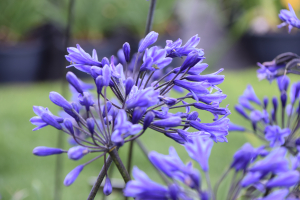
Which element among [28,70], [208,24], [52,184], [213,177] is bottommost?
[52,184]

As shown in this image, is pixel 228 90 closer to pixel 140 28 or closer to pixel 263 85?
pixel 263 85

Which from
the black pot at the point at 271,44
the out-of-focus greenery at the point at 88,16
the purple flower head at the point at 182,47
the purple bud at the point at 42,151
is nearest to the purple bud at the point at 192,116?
the purple flower head at the point at 182,47

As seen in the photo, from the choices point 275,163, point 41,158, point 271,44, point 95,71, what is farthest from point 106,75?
point 271,44

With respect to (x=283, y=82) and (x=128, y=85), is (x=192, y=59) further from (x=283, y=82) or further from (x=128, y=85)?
(x=283, y=82)

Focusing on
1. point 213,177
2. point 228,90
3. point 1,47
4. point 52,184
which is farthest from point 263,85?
point 1,47

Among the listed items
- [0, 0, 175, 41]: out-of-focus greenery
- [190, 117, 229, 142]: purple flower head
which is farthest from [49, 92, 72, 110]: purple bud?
[0, 0, 175, 41]: out-of-focus greenery

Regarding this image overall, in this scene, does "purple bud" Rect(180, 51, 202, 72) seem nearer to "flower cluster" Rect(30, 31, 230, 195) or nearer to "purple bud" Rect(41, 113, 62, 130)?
"flower cluster" Rect(30, 31, 230, 195)
